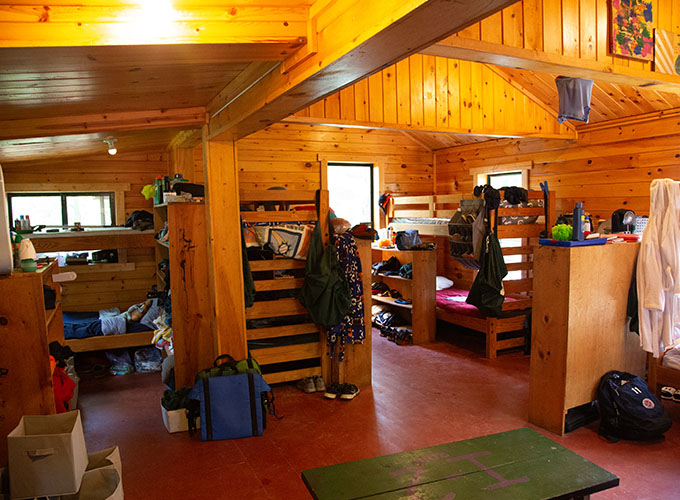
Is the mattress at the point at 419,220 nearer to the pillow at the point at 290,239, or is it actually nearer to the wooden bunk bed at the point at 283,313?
the wooden bunk bed at the point at 283,313

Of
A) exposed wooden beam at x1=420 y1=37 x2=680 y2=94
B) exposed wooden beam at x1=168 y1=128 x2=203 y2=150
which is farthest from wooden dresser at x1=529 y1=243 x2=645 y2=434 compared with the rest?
exposed wooden beam at x1=168 y1=128 x2=203 y2=150

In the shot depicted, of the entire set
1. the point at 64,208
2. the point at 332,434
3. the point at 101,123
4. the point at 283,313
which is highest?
the point at 101,123

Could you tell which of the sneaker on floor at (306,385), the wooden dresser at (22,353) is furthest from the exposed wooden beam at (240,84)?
the sneaker on floor at (306,385)

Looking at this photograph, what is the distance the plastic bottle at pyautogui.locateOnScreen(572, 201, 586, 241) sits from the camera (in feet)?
11.0

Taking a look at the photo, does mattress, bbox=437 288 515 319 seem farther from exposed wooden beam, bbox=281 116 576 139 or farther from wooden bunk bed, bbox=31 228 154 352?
wooden bunk bed, bbox=31 228 154 352

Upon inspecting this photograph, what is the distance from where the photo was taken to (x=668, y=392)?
11.9ft

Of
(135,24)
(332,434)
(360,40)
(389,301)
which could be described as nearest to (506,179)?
(389,301)

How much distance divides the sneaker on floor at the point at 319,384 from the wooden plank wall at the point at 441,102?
2.44 metres

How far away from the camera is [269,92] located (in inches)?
95.6

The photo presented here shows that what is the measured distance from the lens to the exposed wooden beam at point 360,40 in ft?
4.41

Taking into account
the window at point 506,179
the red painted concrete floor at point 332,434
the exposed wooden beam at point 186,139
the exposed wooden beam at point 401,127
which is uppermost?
the exposed wooden beam at point 401,127

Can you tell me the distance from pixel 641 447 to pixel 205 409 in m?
2.88

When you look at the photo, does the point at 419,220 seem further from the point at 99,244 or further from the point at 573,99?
the point at 99,244

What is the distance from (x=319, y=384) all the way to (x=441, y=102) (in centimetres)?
324
